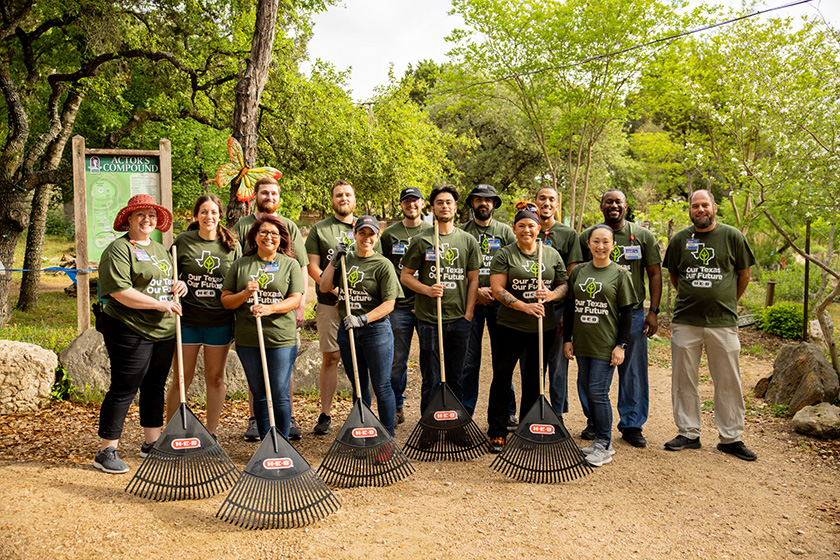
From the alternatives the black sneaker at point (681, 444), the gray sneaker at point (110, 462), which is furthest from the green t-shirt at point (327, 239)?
the black sneaker at point (681, 444)

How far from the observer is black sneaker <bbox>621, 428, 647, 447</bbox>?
4.90m

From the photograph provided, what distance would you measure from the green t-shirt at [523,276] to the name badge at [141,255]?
242 centimetres

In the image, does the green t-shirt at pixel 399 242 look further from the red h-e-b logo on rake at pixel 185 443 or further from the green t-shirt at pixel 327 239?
the red h-e-b logo on rake at pixel 185 443

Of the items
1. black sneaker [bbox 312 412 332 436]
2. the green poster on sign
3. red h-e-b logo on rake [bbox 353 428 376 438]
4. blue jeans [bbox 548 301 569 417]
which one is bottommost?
black sneaker [bbox 312 412 332 436]

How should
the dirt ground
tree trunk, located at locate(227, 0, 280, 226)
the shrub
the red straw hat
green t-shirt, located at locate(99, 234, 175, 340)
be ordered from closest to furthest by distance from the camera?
the dirt ground → green t-shirt, located at locate(99, 234, 175, 340) → the red straw hat → tree trunk, located at locate(227, 0, 280, 226) → the shrub

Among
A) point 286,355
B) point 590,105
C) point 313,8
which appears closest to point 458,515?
point 286,355

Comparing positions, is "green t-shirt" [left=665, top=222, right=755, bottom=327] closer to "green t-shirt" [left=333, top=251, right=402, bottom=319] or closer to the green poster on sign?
"green t-shirt" [left=333, top=251, right=402, bottom=319]

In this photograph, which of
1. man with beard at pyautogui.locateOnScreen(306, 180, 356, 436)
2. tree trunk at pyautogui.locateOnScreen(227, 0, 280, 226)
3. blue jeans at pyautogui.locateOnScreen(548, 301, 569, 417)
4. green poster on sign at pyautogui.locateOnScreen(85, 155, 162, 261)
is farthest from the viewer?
tree trunk at pyautogui.locateOnScreen(227, 0, 280, 226)

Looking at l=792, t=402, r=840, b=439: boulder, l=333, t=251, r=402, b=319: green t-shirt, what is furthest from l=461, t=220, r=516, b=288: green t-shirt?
l=792, t=402, r=840, b=439: boulder

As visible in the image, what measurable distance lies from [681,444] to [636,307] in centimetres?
116

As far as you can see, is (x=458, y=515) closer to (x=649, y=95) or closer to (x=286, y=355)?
(x=286, y=355)

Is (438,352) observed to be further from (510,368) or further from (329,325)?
(329,325)

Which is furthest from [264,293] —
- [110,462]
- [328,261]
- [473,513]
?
[473,513]

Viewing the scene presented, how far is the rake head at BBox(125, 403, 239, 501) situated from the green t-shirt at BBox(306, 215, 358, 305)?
1577 mm
